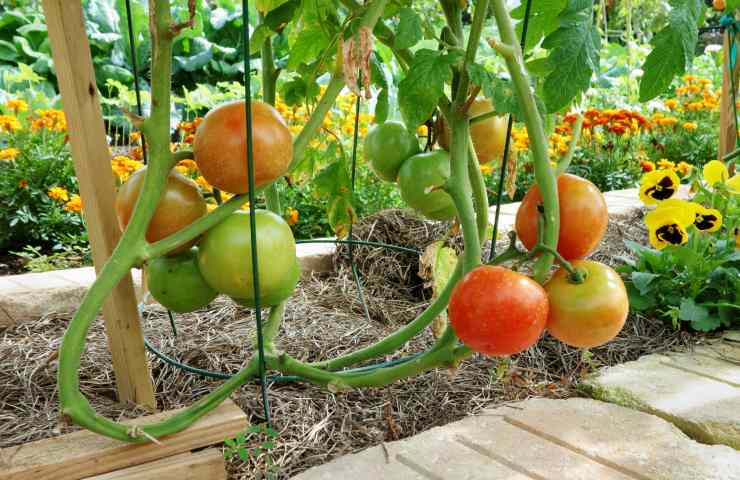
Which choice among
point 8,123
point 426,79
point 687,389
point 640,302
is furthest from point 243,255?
point 8,123

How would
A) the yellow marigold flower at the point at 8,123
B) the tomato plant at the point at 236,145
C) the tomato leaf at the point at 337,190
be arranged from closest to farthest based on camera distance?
the tomato plant at the point at 236,145
the tomato leaf at the point at 337,190
the yellow marigold flower at the point at 8,123

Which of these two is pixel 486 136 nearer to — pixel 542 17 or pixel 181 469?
pixel 542 17

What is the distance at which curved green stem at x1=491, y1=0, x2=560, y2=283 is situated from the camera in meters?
0.79

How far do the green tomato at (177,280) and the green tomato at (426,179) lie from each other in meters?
0.34

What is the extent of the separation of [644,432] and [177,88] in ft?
18.7

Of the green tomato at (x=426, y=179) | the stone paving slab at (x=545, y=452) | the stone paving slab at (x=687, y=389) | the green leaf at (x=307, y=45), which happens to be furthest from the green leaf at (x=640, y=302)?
the green leaf at (x=307, y=45)

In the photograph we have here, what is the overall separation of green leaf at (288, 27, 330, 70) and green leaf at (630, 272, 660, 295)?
1097mm

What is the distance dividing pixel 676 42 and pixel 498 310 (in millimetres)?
372

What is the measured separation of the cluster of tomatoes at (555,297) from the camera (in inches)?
29.2

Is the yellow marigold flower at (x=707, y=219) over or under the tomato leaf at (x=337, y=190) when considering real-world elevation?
under

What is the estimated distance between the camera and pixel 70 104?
3.59ft

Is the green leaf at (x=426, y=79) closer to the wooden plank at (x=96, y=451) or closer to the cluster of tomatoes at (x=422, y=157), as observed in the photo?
the cluster of tomatoes at (x=422, y=157)

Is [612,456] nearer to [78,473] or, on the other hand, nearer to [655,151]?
[78,473]

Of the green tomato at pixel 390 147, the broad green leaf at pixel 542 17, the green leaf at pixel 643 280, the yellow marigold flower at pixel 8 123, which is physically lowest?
the green leaf at pixel 643 280
